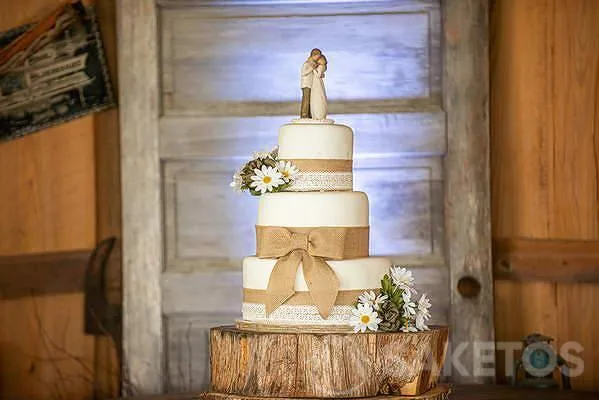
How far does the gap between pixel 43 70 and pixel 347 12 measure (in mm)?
1108

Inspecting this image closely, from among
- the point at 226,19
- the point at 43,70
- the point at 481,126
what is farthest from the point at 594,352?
the point at 43,70

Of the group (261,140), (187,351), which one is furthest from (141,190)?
(187,351)

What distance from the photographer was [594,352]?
4449 millimetres

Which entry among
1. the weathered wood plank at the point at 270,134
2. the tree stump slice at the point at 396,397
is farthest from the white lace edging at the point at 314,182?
the weathered wood plank at the point at 270,134

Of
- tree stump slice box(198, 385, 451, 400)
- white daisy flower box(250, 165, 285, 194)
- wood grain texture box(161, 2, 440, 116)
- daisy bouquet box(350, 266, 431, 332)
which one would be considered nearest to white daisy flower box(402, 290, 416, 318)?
daisy bouquet box(350, 266, 431, 332)

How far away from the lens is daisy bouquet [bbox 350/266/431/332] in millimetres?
3350

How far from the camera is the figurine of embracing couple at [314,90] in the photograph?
11.6ft

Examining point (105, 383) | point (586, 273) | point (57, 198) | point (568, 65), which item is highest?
point (568, 65)

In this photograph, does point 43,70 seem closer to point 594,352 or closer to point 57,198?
point 57,198

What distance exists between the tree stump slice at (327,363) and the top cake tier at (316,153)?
0.41m

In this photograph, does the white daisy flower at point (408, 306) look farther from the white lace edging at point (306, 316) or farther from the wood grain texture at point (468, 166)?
the wood grain texture at point (468, 166)

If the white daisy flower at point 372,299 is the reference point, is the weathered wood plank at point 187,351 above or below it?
below

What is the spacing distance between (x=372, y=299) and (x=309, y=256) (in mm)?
198

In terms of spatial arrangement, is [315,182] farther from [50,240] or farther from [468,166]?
[50,240]
